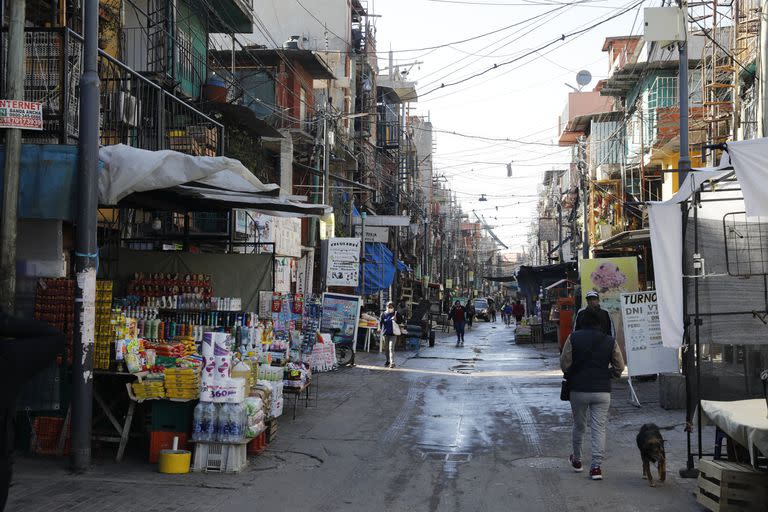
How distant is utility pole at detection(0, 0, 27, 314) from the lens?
9047 mm

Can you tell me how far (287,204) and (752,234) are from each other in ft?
20.5

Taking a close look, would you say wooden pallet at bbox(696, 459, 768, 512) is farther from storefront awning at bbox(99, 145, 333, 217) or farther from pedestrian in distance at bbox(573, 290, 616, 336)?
storefront awning at bbox(99, 145, 333, 217)

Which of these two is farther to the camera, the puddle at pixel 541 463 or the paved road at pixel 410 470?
the puddle at pixel 541 463

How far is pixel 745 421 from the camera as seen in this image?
7.06 metres

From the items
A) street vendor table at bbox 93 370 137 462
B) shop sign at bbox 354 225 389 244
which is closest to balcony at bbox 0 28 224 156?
street vendor table at bbox 93 370 137 462

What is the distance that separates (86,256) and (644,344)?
33.9 feet

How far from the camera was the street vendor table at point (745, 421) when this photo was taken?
666 cm

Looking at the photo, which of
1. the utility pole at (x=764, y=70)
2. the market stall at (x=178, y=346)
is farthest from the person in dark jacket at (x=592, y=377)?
the utility pole at (x=764, y=70)

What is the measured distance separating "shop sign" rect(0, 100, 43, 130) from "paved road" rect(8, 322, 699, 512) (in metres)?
3.75

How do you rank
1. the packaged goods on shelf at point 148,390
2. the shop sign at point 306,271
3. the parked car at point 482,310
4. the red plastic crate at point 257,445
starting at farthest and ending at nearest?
the parked car at point 482,310 → the shop sign at point 306,271 → the red plastic crate at point 257,445 → the packaged goods on shelf at point 148,390

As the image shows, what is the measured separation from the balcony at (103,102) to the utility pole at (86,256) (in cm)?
91

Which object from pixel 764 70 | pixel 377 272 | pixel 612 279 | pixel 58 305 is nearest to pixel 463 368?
pixel 612 279

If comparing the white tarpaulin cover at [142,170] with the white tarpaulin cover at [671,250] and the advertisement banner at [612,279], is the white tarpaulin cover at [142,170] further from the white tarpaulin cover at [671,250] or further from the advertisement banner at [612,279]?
the advertisement banner at [612,279]

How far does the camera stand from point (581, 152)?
36.5 meters
